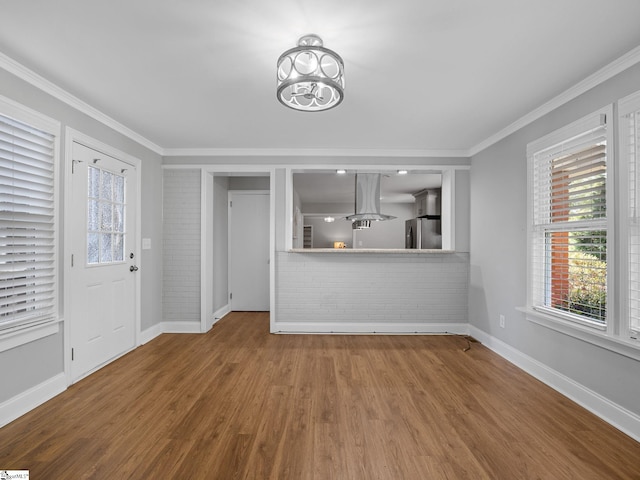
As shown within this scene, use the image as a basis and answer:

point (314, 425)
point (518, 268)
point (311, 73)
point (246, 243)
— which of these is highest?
point (311, 73)

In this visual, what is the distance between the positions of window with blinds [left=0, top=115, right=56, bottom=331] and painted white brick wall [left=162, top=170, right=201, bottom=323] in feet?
5.70

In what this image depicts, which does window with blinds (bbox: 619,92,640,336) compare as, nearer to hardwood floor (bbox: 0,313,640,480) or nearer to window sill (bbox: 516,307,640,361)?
window sill (bbox: 516,307,640,361)

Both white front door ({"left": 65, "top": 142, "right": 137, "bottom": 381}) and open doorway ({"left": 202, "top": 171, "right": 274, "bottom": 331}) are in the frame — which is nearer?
white front door ({"left": 65, "top": 142, "right": 137, "bottom": 381})

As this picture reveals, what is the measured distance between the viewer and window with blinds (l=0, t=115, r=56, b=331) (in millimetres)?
2150

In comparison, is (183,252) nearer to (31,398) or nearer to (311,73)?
(31,398)

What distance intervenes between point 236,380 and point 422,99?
294 cm

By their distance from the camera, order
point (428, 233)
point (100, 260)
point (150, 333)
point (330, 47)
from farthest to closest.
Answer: point (428, 233), point (150, 333), point (100, 260), point (330, 47)

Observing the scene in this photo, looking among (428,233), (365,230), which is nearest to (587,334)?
(428,233)

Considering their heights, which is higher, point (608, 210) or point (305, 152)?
point (305, 152)

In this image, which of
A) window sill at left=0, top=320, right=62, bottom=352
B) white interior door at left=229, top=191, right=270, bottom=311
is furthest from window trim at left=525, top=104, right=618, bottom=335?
window sill at left=0, top=320, right=62, bottom=352

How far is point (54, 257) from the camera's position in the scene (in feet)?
8.37

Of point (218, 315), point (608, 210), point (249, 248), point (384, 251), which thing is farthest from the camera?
point (249, 248)

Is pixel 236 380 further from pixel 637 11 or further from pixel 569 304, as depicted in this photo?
pixel 637 11

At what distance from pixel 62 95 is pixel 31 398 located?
2.34 meters
